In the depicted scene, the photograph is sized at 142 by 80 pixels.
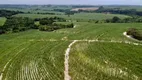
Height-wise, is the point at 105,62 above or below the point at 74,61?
above

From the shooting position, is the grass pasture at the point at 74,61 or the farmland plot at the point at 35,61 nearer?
the grass pasture at the point at 74,61

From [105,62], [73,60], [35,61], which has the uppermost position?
[105,62]

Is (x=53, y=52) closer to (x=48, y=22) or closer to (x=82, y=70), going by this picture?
(x=82, y=70)

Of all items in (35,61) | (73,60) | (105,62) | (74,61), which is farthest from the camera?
(35,61)

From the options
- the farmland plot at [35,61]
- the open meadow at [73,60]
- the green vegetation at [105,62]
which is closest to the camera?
the green vegetation at [105,62]

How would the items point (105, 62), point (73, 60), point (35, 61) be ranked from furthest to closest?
1. point (35, 61)
2. point (73, 60)
3. point (105, 62)

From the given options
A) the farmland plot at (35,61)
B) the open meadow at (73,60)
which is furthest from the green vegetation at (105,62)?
the farmland plot at (35,61)

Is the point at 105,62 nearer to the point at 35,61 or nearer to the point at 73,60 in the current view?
the point at 73,60

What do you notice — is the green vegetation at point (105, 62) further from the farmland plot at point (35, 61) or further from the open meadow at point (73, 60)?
the farmland plot at point (35, 61)

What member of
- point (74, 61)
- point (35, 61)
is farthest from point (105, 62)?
point (35, 61)

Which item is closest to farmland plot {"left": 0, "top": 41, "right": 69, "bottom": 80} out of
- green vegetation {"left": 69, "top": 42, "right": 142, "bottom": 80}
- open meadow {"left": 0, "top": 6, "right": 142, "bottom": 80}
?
open meadow {"left": 0, "top": 6, "right": 142, "bottom": 80}
